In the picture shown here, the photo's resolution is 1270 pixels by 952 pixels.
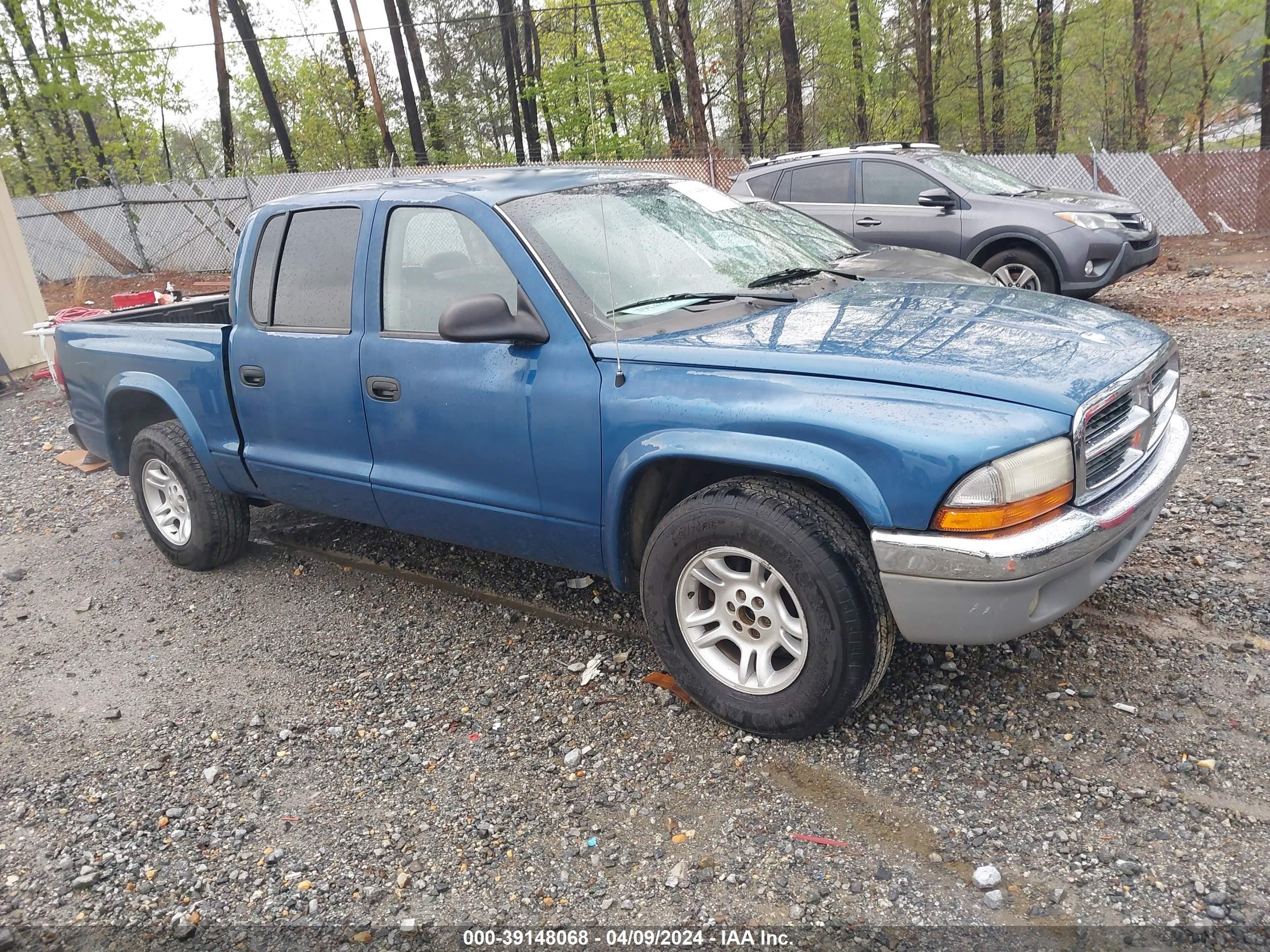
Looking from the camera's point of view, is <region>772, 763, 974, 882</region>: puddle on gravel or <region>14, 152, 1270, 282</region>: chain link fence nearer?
<region>772, 763, 974, 882</region>: puddle on gravel

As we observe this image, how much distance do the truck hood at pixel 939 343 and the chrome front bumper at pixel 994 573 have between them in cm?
36

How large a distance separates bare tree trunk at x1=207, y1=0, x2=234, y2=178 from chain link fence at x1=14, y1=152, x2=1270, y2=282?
588 centimetres

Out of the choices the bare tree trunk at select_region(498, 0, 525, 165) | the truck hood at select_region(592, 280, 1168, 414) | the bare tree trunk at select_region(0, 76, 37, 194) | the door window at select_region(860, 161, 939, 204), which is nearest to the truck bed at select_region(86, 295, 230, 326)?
the truck hood at select_region(592, 280, 1168, 414)

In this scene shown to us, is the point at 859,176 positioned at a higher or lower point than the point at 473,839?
higher

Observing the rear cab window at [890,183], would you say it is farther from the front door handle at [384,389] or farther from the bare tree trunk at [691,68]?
the bare tree trunk at [691,68]

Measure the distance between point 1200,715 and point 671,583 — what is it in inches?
→ 68.8

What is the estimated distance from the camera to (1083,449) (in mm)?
2576

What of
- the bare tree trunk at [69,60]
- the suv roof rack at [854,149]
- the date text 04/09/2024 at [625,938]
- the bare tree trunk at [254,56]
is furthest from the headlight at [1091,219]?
the bare tree trunk at [69,60]

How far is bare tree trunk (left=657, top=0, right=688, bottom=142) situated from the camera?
1000 inches

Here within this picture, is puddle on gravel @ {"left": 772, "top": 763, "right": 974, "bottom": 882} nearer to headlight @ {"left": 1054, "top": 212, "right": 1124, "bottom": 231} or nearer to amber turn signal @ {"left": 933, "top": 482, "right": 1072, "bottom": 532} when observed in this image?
amber turn signal @ {"left": 933, "top": 482, "right": 1072, "bottom": 532}

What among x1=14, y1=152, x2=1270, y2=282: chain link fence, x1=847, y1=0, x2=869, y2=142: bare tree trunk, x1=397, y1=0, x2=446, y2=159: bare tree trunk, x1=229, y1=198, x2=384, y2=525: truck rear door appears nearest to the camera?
x1=229, y1=198, x2=384, y2=525: truck rear door

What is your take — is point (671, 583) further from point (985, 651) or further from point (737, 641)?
point (985, 651)

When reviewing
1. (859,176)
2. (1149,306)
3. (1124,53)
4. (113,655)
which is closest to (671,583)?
(113,655)

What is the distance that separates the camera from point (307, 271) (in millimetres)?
4035
